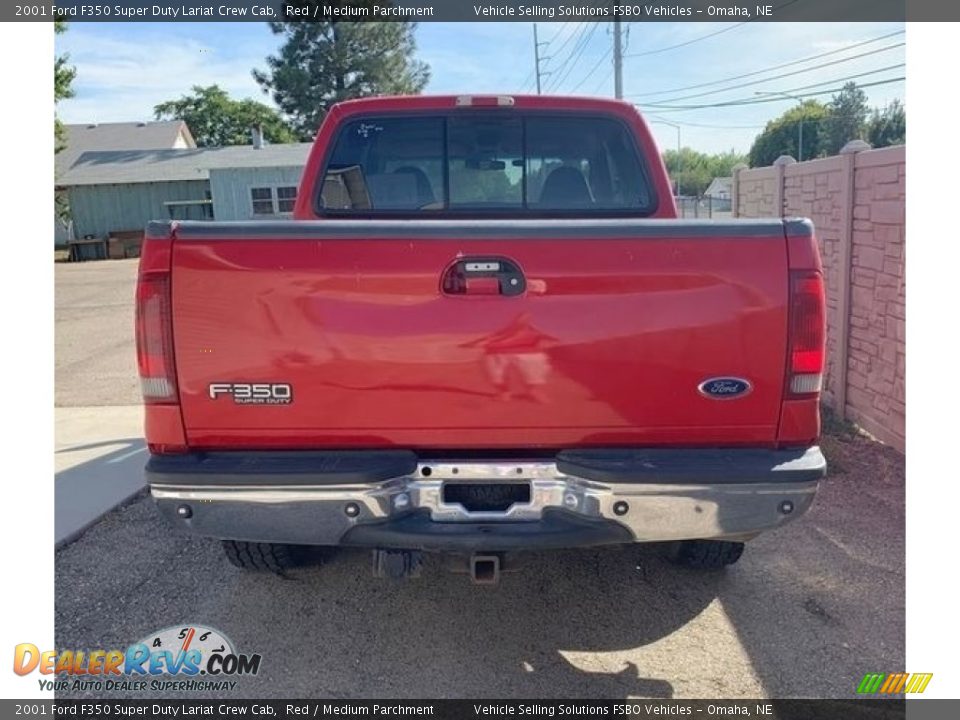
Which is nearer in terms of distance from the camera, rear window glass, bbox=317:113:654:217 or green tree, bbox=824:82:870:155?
rear window glass, bbox=317:113:654:217

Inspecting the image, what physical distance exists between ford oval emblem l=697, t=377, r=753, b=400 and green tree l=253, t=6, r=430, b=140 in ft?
124

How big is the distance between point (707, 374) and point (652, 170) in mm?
1655

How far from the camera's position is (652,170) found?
371cm

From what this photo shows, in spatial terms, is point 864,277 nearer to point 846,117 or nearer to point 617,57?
point 617,57

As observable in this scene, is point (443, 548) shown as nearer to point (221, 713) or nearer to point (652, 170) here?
point (221, 713)

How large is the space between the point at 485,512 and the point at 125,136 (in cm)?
4436

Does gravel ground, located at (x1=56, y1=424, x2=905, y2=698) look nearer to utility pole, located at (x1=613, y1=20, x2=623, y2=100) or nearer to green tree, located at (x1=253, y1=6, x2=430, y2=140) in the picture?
utility pole, located at (x1=613, y1=20, x2=623, y2=100)

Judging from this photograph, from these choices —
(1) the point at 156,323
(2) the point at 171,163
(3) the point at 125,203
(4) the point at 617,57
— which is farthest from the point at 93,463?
(2) the point at 171,163

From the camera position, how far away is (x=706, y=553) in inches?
134

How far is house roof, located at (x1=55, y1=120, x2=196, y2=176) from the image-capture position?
3912 centimetres

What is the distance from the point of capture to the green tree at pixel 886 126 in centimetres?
4822

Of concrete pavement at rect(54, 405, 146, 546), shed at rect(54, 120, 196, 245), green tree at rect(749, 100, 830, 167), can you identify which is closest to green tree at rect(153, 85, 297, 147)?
shed at rect(54, 120, 196, 245)

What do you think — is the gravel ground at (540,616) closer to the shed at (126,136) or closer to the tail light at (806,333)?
the tail light at (806,333)

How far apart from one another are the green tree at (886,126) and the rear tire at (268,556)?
5277cm
